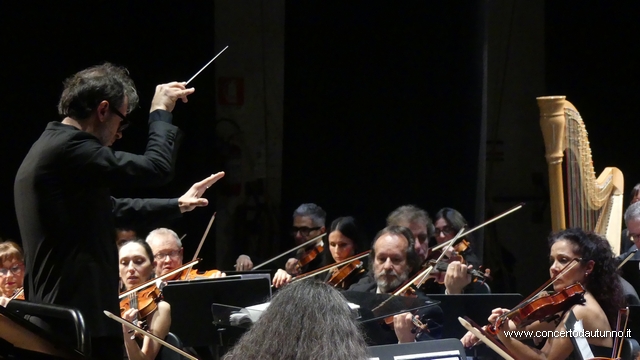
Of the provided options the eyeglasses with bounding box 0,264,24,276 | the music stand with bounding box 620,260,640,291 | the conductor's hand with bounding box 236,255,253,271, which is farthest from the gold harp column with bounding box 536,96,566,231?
the eyeglasses with bounding box 0,264,24,276

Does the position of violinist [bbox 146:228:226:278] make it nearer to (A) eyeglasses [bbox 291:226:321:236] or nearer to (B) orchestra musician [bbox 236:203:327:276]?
(B) orchestra musician [bbox 236:203:327:276]

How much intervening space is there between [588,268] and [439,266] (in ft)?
2.97

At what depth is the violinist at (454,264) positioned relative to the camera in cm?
378

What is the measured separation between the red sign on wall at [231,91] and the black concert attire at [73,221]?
317 cm

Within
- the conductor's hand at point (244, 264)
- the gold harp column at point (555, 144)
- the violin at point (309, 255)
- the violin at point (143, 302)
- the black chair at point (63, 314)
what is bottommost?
the conductor's hand at point (244, 264)

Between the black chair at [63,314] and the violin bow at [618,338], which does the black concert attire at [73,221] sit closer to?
the black chair at [63,314]

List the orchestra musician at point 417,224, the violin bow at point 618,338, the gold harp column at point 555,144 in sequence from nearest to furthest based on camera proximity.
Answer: the violin bow at point 618,338 < the gold harp column at point 555,144 < the orchestra musician at point 417,224

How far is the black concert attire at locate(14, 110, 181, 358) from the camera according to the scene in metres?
2.24

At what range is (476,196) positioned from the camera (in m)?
5.66

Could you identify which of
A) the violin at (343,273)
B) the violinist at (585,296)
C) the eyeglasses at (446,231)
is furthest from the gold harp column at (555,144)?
the eyeglasses at (446,231)

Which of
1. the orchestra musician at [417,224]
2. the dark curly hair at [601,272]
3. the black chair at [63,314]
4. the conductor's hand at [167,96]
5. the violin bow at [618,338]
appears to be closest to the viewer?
the black chair at [63,314]

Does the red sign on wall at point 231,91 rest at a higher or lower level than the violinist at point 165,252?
higher

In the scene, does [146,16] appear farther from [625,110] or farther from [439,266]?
[625,110]

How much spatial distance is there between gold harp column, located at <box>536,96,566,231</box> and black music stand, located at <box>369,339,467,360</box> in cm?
113
